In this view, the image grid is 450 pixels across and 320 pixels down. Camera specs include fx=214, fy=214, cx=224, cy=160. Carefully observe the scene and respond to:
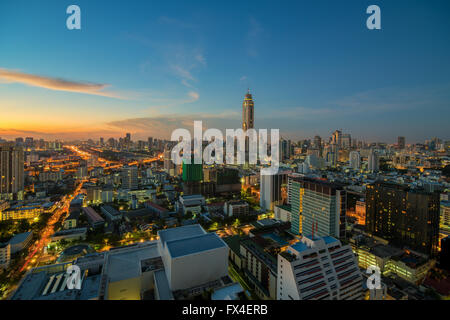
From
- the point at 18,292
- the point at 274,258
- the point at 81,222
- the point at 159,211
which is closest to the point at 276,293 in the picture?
the point at 274,258

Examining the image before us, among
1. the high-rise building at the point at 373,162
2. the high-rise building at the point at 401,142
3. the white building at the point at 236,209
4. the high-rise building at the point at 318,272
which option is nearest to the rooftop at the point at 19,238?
the white building at the point at 236,209

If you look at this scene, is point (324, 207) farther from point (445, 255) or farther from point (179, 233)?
point (179, 233)

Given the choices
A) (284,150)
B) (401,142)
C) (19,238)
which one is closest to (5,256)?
(19,238)

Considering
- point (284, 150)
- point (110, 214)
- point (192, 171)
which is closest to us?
point (110, 214)

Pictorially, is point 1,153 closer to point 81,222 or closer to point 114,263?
point 81,222

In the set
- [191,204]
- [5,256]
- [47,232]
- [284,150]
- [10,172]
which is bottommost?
[47,232]

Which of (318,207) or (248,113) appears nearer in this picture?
(318,207)
